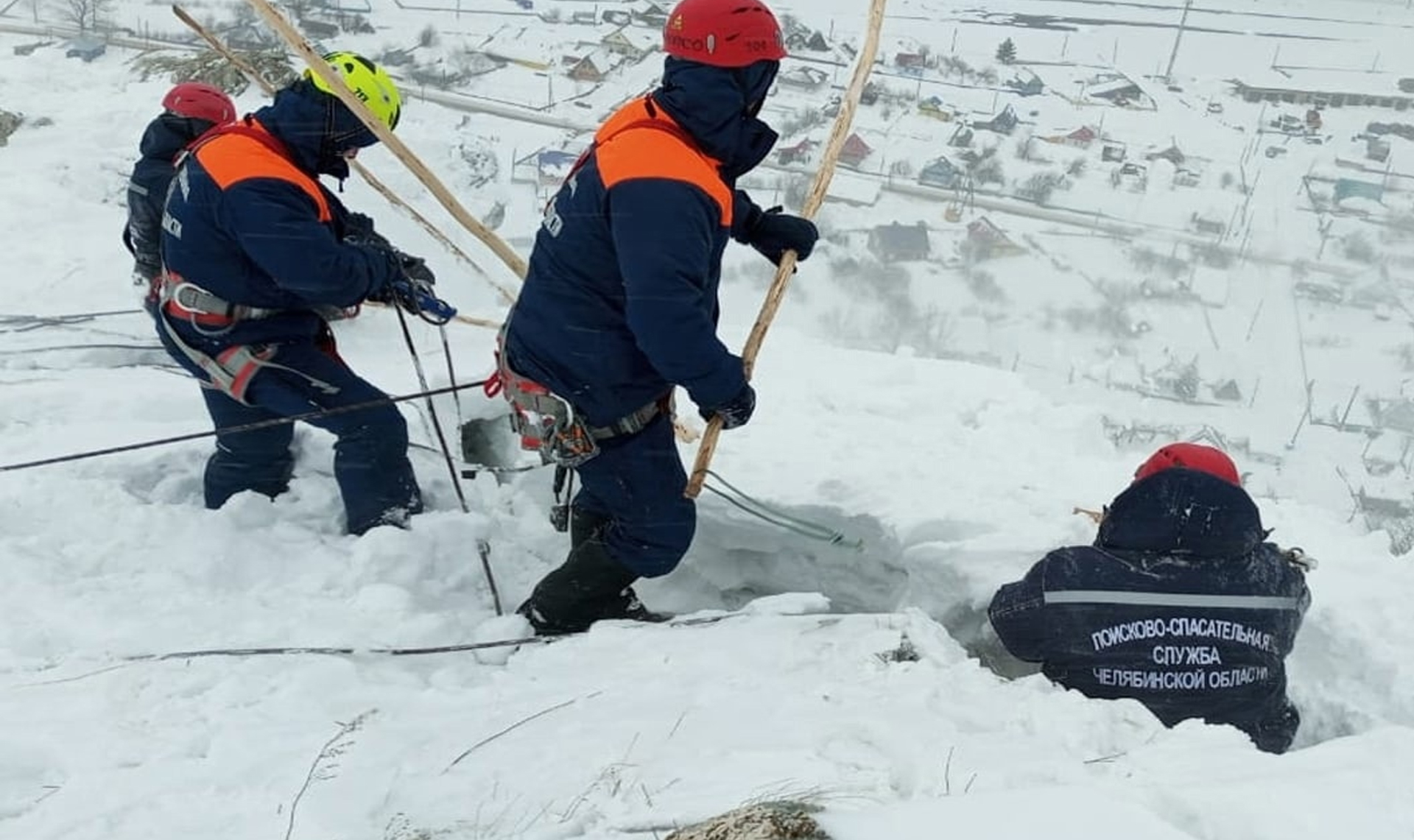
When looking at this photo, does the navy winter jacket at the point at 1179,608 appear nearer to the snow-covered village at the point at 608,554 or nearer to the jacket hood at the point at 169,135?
the snow-covered village at the point at 608,554

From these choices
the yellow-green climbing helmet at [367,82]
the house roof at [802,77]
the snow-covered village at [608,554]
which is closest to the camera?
the snow-covered village at [608,554]

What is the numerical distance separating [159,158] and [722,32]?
3437 mm

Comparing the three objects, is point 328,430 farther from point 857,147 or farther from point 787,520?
point 857,147

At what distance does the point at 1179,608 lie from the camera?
2.78 m

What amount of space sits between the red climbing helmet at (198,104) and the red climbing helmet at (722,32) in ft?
10.3

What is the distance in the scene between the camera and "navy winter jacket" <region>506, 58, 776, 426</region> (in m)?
2.55

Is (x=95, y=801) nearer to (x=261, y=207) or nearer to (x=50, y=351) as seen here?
(x=261, y=207)

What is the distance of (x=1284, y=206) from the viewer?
144ft

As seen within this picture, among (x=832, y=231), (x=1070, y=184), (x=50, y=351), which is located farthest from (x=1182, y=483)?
(x=1070, y=184)

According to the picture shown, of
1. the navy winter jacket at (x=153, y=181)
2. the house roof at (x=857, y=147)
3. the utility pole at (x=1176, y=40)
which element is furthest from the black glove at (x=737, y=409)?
the utility pole at (x=1176, y=40)

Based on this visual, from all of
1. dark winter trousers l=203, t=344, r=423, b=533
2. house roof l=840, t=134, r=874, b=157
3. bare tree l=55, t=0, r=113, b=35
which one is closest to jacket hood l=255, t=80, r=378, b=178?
dark winter trousers l=203, t=344, r=423, b=533

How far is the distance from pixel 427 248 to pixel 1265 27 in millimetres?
72515

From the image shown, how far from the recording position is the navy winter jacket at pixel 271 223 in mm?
3225

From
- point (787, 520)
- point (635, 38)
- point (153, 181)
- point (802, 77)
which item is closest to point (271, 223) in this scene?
point (153, 181)
